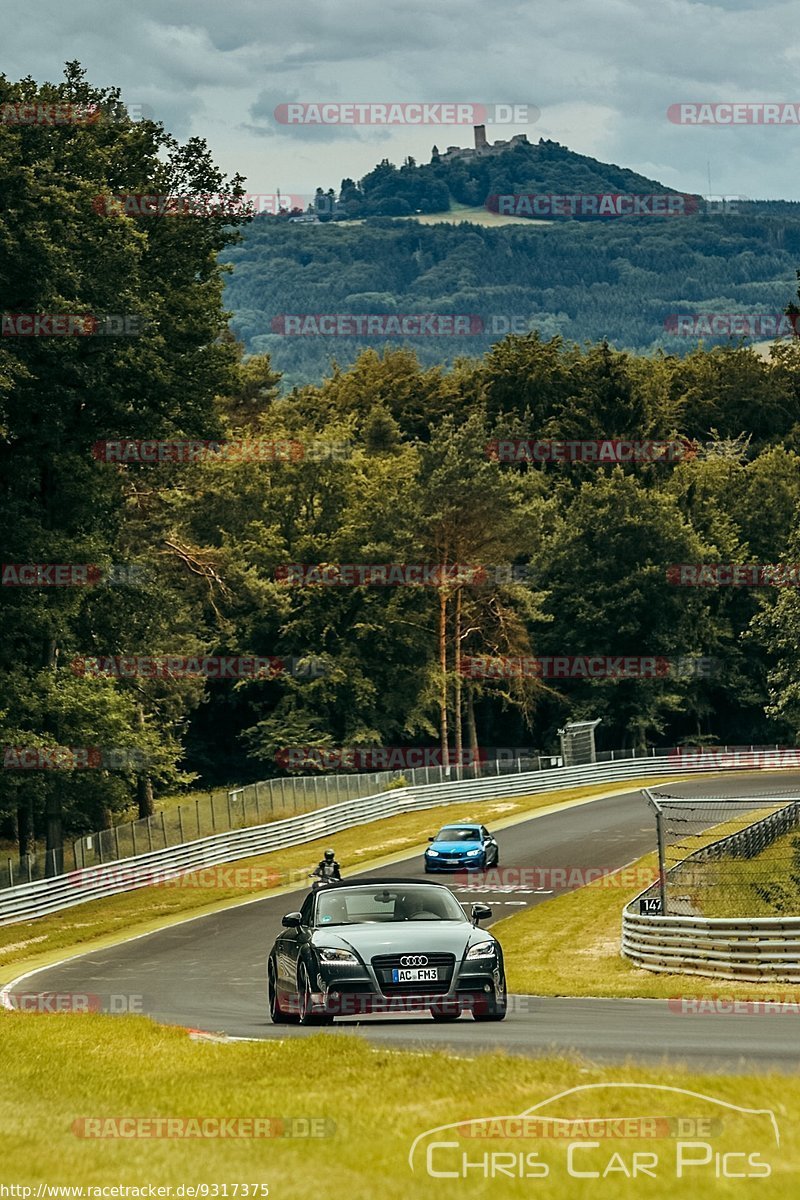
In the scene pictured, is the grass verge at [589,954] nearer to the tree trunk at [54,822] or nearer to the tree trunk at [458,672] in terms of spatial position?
the tree trunk at [54,822]

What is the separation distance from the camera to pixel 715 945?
25844 millimetres

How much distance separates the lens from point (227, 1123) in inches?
377

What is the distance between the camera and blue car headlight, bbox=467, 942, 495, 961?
1728 cm

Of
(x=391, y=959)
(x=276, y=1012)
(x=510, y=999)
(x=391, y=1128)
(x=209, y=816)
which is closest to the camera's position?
(x=391, y=1128)

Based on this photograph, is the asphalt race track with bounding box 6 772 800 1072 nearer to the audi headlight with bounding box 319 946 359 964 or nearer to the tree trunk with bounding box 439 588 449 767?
the audi headlight with bounding box 319 946 359 964

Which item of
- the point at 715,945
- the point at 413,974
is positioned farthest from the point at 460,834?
the point at 413,974

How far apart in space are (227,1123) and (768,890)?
29.0 meters

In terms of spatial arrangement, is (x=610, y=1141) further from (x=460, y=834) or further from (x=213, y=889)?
(x=213, y=889)

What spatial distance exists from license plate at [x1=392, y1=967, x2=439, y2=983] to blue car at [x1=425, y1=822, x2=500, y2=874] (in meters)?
30.8

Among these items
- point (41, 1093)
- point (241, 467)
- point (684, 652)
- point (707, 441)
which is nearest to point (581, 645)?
point (684, 652)

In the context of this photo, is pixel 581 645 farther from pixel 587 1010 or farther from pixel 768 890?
pixel 587 1010

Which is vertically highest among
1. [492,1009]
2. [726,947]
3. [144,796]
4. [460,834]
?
[492,1009]

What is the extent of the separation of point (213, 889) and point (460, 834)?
7.01 metres

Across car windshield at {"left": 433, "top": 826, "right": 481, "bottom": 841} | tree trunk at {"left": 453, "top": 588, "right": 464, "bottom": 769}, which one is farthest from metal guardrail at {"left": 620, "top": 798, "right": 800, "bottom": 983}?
tree trunk at {"left": 453, "top": 588, "right": 464, "bottom": 769}
